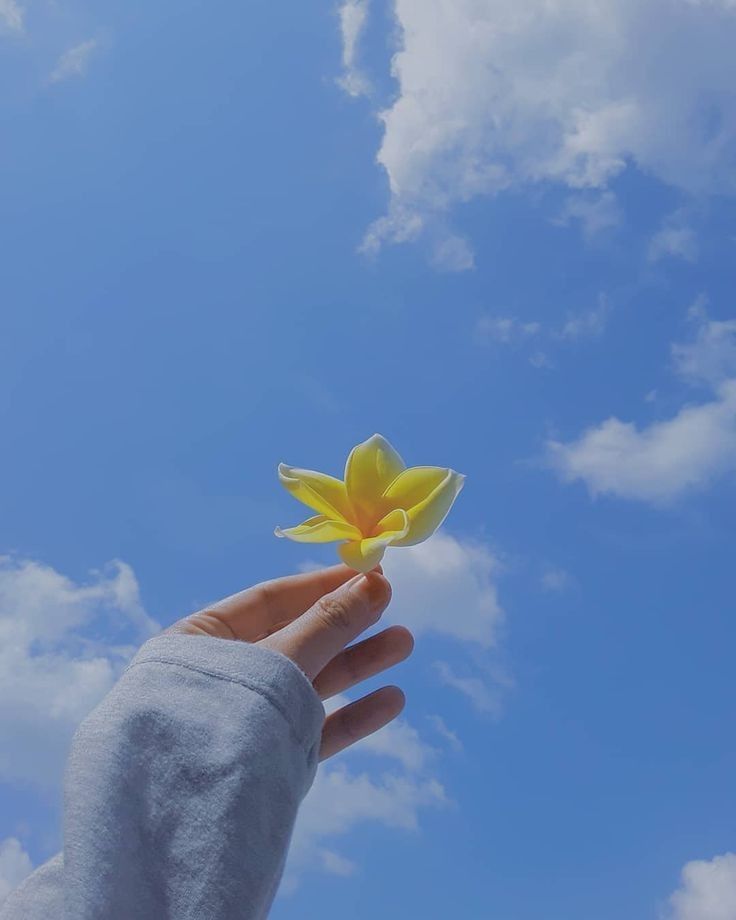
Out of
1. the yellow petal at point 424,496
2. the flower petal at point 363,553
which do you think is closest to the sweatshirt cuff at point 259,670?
the flower petal at point 363,553

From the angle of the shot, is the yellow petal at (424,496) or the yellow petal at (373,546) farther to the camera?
the yellow petal at (424,496)

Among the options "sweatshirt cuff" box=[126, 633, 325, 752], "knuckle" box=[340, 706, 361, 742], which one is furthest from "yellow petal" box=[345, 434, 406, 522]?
"sweatshirt cuff" box=[126, 633, 325, 752]

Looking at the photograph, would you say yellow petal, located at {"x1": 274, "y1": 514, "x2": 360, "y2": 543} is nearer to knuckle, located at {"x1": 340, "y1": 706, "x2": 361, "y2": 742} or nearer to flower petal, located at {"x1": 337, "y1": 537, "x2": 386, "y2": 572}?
flower petal, located at {"x1": 337, "y1": 537, "x2": 386, "y2": 572}

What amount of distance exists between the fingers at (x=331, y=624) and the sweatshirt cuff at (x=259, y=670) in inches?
3.9

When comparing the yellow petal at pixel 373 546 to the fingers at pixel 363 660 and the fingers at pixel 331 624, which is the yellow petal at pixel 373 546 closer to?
the fingers at pixel 331 624

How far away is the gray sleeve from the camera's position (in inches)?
50.9

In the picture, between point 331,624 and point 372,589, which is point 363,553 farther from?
point 331,624

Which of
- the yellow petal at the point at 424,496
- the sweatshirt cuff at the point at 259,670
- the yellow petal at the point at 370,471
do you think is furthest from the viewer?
the yellow petal at the point at 370,471

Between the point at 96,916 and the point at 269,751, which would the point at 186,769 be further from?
the point at 96,916

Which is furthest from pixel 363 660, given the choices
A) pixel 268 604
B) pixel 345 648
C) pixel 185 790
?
pixel 185 790

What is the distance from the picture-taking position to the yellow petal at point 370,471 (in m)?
2.20

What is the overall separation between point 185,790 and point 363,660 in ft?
2.67

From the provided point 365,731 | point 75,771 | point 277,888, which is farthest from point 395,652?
point 75,771

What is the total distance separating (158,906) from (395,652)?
982 millimetres
